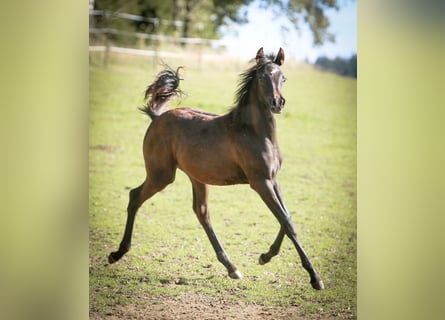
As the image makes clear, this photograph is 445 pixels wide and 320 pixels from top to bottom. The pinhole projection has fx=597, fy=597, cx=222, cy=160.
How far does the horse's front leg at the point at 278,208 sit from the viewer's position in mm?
3455

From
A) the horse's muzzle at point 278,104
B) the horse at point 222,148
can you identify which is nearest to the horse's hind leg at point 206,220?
the horse at point 222,148

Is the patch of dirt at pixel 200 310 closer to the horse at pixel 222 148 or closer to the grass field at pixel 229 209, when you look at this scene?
the grass field at pixel 229 209

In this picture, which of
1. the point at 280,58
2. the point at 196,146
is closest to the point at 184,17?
the point at 280,58

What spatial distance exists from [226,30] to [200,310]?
5.82 ft

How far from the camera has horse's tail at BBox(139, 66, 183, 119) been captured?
12.0 feet

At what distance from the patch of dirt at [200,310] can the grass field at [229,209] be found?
0.03 metres

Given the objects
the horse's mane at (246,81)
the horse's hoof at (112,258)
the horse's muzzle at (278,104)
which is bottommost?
the horse's hoof at (112,258)

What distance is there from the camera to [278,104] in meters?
3.44

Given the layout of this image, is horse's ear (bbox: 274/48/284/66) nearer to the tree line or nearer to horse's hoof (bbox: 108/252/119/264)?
the tree line

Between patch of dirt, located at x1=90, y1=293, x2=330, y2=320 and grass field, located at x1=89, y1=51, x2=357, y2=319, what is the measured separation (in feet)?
0.10

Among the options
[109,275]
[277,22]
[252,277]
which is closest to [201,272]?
[252,277]

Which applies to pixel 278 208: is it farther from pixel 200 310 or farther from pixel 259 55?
pixel 259 55
